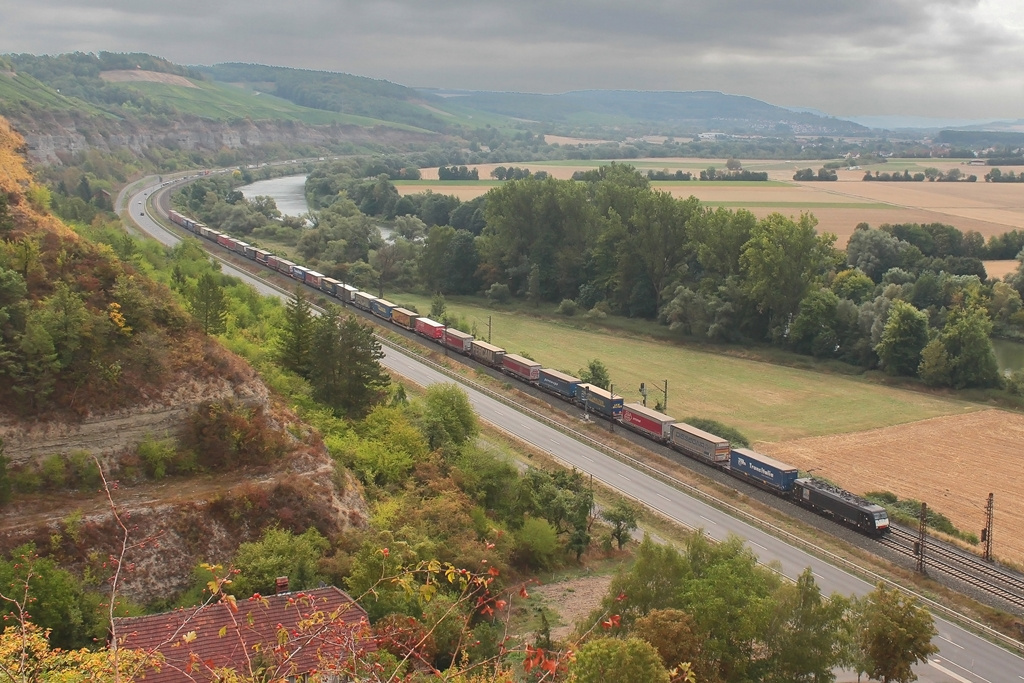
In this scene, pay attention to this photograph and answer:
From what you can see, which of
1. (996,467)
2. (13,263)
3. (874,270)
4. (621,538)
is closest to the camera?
(13,263)

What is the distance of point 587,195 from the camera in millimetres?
120438

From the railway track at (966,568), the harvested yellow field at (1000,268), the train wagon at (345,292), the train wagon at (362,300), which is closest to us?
the railway track at (966,568)

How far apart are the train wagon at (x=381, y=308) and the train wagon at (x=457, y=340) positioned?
40.7 feet

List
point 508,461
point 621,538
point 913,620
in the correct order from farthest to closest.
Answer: point 508,461, point 621,538, point 913,620

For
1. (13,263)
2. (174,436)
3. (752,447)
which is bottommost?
(752,447)

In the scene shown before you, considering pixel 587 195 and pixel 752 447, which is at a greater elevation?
pixel 587 195

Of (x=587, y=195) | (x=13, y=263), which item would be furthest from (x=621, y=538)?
(x=587, y=195)

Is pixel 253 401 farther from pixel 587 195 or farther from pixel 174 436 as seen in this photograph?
pixel 587 195

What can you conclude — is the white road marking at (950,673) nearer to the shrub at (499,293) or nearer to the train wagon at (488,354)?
the train wagon at (488,354)

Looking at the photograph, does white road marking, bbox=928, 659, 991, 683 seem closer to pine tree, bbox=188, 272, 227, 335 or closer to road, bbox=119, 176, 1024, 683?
road, bbox=119, 176, 1024, 683

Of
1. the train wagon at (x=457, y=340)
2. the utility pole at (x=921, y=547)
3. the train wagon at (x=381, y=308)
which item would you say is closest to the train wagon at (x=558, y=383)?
the train wagon at (x=457, y=340)

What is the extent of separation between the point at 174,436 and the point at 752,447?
39.7 metres

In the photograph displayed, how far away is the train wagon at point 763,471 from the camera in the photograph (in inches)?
2114

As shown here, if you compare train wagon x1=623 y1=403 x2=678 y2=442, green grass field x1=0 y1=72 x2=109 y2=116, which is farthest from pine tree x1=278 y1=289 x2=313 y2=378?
green grass field x1=0 y1=72 x2=109 y2=116
